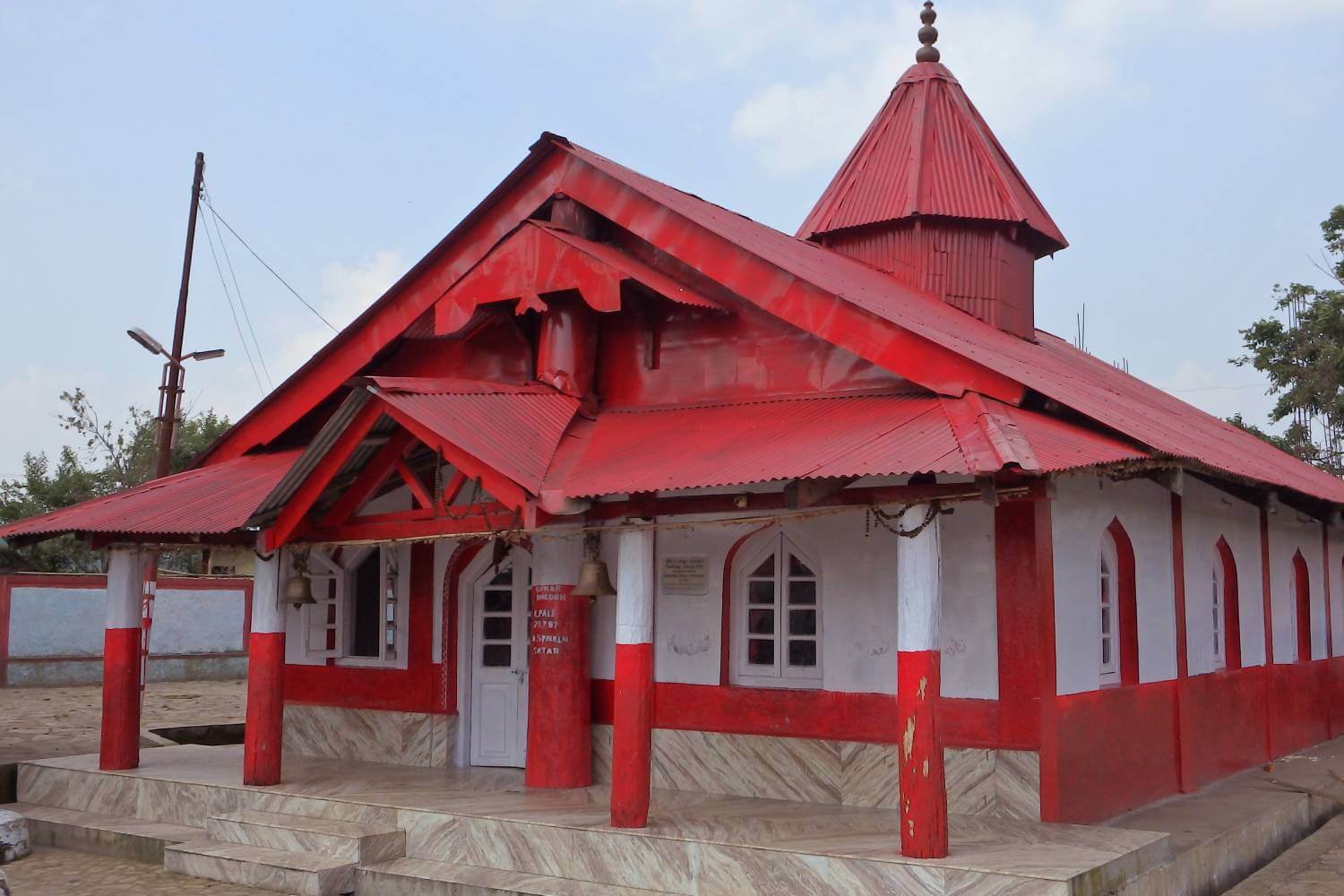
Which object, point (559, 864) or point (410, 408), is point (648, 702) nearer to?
point (559, 864)

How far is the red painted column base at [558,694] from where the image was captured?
35.9ft

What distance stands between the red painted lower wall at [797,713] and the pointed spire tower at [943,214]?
537cm

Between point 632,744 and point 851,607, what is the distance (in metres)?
2.17

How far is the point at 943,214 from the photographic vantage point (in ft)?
45.6

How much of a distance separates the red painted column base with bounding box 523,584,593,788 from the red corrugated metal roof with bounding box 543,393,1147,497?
5.12 feet

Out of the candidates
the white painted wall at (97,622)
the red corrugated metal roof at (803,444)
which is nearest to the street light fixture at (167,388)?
the white painted wall at (97,622)

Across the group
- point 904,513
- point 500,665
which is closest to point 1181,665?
point 904,513

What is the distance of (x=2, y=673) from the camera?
80.4 ft

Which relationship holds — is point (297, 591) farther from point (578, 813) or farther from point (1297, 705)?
point (1297, 705)

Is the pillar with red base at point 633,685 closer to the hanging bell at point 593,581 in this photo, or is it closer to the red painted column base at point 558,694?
the hanging bell at point 593,581

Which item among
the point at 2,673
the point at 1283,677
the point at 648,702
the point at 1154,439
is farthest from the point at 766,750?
the point at 2,673

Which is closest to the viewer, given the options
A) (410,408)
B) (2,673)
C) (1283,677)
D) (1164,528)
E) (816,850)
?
(816,850)

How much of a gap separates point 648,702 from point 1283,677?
901 cm

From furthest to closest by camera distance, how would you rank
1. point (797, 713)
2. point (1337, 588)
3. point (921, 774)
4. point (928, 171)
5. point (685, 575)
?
point (1337, 588) < point (928, 171) < point (685, 575) < point (797, 713) < point (921, 774)
